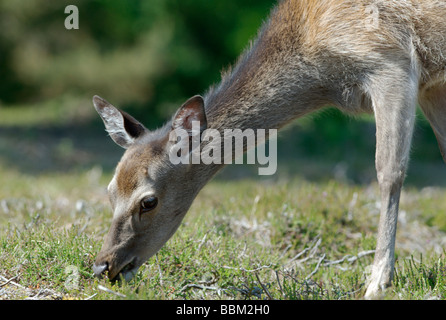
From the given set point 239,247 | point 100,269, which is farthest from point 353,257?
point 100,269

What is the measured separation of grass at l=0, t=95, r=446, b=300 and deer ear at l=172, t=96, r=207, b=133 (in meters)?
0.95

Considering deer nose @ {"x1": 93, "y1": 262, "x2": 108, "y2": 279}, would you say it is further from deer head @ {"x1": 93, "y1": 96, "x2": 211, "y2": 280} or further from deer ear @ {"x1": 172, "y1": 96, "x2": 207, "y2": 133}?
deer ear @ {"x1": 172, "y1": 96, "x2": 207, "y2": 133}

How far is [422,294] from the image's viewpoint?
4227 mm

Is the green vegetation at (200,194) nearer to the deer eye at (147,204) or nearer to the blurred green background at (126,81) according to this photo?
the blurred green background at (126,81)

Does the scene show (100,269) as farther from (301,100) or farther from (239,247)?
(301,100)

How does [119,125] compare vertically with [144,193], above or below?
above

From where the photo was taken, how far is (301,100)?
17.2ft

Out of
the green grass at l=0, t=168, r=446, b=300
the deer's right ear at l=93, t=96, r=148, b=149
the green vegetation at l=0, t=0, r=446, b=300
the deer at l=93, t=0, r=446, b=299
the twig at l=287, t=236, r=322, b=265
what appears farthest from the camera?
the twig at l=287, t=236, r=322, b=265

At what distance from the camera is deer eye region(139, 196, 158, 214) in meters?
4.64

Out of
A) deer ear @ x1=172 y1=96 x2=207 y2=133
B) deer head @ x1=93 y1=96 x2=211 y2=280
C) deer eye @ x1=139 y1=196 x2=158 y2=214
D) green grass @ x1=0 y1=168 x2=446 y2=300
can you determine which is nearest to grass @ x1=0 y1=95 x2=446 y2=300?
green grass @ x1=0 y1=168 x2=446 y2=300

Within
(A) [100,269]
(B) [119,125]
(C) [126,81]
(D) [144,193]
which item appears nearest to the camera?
(A) [100,269]

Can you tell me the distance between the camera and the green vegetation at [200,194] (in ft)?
14.8

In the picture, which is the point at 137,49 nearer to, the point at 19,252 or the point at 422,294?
the point at 19,252

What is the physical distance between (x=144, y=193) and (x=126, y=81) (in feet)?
37.9
